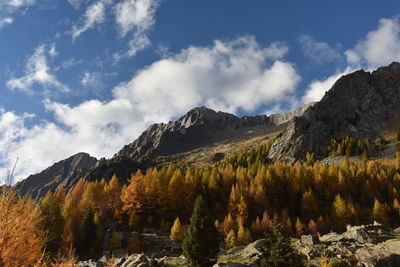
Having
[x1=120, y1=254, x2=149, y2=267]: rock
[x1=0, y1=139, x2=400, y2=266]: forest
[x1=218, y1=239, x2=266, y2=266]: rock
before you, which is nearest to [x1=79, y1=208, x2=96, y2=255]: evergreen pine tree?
[x1=0, y1=139, x2=400, y2=266]: forest

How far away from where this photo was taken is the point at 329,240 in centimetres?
5062

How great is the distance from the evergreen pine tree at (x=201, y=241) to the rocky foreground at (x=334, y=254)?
212cm

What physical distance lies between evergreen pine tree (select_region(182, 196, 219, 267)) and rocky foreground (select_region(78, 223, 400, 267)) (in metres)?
2.12

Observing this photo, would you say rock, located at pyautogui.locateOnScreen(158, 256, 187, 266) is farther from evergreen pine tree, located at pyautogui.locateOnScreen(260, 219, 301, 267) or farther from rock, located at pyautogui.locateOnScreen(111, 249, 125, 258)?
rock, located at pyautogui.locateOnScreen(111, 249, 125, 258)

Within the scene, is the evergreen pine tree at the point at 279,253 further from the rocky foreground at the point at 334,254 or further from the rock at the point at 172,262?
the rock at the point at 172,262

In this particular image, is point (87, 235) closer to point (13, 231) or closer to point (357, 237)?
point (357, 237)

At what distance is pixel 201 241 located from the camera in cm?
3891

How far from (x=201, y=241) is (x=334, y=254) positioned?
20.2 meters

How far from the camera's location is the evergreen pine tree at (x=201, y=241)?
1518 inches

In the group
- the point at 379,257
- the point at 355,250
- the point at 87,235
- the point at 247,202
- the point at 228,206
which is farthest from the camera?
the point at 247,202

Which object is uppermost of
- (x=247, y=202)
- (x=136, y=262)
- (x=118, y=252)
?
(x=247, y=202)

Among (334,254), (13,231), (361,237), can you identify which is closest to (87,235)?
(334,254)

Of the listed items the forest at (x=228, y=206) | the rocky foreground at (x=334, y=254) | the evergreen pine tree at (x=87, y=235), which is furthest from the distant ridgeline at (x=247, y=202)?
the rocky foreground at (x=334, y=254)

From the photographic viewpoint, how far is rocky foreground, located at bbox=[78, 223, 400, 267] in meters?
36.5
